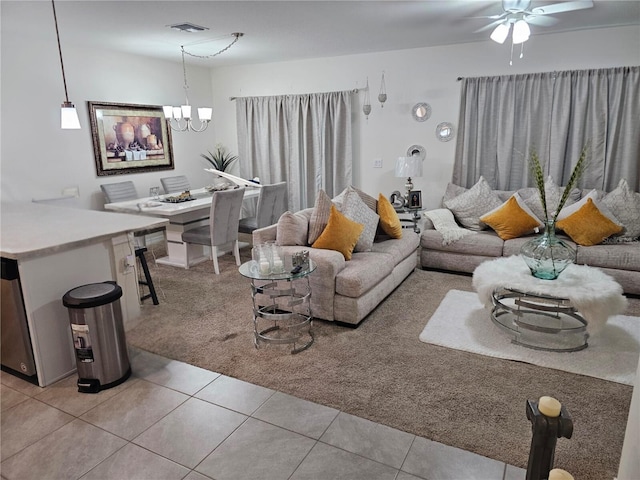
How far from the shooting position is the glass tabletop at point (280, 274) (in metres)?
2.89

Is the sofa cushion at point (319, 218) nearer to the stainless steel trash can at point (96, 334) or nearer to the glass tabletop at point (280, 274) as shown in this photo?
the glass tabletop at point (280, 274)

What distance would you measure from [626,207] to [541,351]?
7.25 ft

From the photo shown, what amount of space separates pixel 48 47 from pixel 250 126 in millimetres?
2752

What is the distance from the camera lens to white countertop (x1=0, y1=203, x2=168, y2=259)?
2.44m

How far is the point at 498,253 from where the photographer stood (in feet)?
14.4

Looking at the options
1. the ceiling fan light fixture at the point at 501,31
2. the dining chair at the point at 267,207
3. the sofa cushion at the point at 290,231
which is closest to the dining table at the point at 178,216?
the dining chair at the point at 267,207

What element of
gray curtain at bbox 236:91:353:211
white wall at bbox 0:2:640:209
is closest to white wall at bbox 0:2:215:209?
white wall at bbox 0:2:640:209

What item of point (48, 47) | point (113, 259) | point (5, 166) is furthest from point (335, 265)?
point (48, 47)

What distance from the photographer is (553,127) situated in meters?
4.81

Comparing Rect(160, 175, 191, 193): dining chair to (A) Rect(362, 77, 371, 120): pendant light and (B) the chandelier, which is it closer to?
(B) the chandelier

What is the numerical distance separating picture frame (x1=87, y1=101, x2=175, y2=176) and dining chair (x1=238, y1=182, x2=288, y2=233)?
65.8 inches

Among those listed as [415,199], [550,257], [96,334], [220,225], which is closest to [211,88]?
[220,225]

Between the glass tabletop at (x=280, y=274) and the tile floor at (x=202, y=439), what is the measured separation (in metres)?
0.69

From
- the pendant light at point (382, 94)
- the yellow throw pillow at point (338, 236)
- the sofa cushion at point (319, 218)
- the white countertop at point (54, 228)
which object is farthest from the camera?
the pendant light at point (382, 94)
